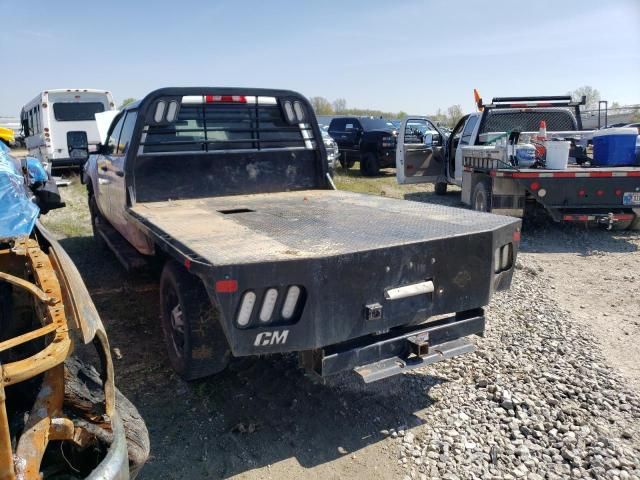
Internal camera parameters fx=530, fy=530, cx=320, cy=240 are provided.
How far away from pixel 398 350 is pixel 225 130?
307 cm

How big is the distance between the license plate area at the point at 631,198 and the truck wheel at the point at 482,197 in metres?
1.80

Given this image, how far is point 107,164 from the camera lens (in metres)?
5.59

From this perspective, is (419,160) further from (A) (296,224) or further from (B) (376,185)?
(A) (296,224)

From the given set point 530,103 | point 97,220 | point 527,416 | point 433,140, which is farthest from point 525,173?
point 97,220

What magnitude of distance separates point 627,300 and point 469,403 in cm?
283

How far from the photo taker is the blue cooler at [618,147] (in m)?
7.62

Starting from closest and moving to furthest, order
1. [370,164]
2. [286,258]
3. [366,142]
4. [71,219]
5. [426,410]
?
[286,258] < [426,410] < [71,219] < [370,164] < [366,142]

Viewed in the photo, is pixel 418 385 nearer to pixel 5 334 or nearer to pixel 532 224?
pixel 5 334

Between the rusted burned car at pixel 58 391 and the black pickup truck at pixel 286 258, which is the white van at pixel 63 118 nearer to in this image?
the black pickup truck at pixel 286 258

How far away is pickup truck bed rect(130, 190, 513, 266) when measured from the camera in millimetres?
2801

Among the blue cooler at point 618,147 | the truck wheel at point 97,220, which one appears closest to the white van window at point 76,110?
the truck wheel at point 97,220

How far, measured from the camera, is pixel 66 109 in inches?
607

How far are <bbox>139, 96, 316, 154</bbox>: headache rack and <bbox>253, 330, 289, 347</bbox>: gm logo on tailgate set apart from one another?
2866 millimetres

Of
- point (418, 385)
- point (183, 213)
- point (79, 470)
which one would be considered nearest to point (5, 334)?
point (79, 470)
